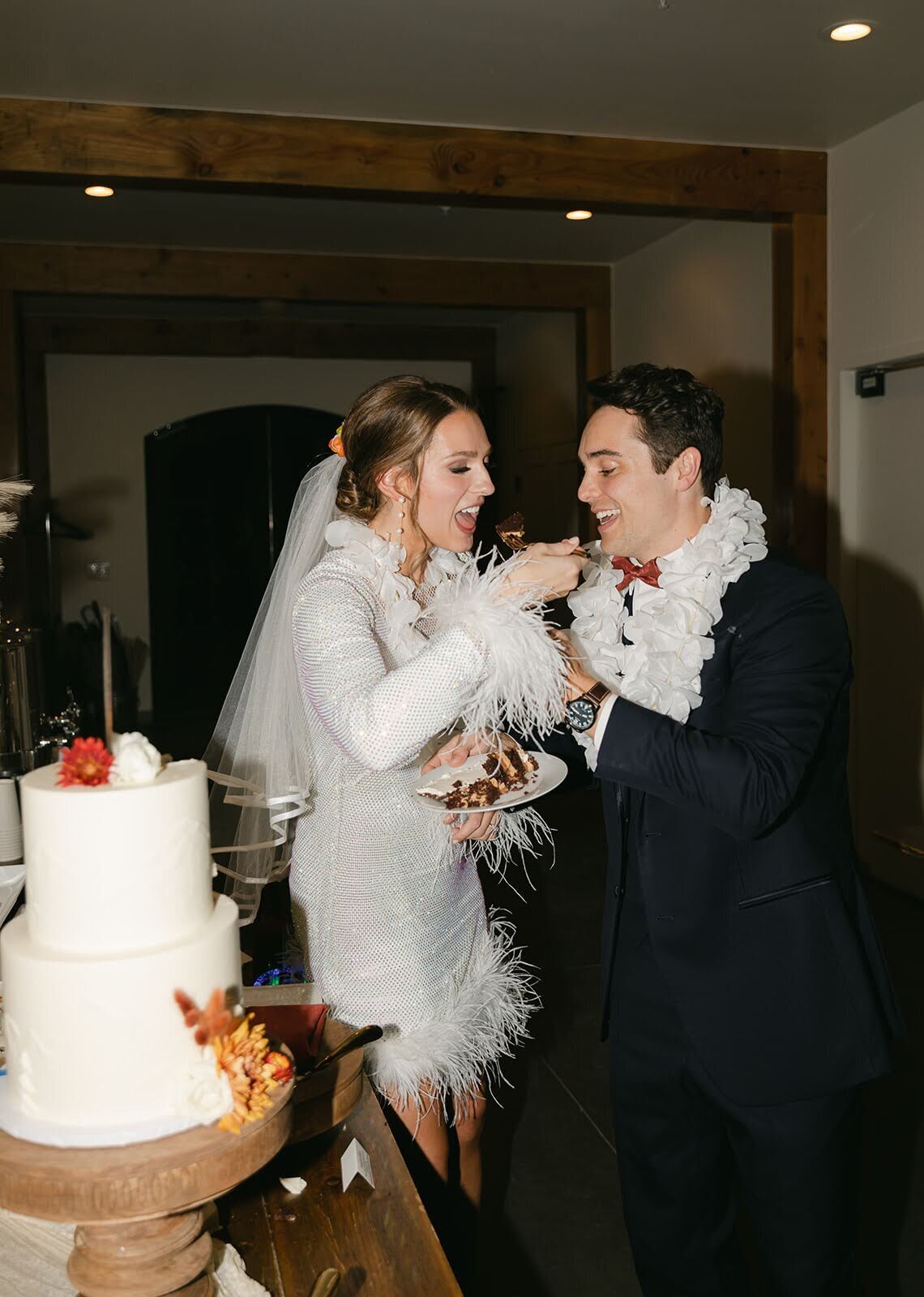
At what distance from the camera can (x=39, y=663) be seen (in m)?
2.91

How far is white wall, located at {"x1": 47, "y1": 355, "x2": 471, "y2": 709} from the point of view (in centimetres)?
862

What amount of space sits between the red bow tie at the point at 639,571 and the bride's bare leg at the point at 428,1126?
0.94 metres

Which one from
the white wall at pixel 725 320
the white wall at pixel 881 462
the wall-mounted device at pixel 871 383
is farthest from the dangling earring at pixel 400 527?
the white wall at pixel 725 320

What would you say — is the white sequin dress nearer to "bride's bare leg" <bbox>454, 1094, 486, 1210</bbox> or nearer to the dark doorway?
"bride's bare leg" <bbox>454, 1094, 486, 1210</bbox>

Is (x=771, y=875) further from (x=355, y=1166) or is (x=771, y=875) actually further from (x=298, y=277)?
(x=298, y=277)

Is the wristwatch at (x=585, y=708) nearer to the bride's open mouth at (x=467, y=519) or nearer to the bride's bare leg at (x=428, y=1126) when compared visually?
the bride's open mouth at (x=467, y=519)

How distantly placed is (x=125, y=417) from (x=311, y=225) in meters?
3.22

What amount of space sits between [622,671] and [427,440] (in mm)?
531

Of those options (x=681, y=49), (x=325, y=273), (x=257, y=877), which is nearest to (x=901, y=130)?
(x=681, y=49)

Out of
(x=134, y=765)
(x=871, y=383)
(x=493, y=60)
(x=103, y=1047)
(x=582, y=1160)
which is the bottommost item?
(x=582, y=1160)

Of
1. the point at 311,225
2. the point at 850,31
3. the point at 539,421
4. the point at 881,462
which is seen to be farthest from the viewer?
the point at 539,421

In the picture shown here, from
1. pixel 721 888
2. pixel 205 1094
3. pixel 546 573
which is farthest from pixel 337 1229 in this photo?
pixel 546 573

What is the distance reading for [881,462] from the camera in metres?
4.76

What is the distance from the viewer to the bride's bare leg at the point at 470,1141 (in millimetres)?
1947
